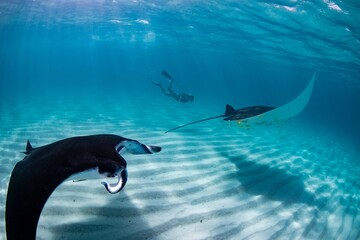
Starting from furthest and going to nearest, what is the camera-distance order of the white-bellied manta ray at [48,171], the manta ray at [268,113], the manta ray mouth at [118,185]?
the manta ray at [268,113], the manta ray mouth at [118,185], the white-bellied manta ray at [48,171]

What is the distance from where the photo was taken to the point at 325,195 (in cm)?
647

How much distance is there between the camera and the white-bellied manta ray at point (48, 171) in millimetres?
1792

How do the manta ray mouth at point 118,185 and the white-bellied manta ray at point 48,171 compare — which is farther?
the manta ray mouth at point 118,185

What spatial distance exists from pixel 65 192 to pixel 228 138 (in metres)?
7.27

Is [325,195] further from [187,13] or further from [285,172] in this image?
[187,13]

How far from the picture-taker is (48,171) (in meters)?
2.11

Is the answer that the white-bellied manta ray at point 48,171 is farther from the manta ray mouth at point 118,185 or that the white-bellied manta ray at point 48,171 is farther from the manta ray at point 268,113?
the manta ray at point 268,113

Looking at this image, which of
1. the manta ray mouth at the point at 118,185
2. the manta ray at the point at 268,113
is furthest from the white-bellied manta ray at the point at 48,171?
the manta ray at the point at 268,113

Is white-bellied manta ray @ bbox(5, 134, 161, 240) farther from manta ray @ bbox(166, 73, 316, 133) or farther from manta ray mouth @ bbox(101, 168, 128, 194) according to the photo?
manta ray @ bbox(166, 73, 316, 133)

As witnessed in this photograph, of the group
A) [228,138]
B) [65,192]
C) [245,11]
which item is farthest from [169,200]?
[245,11]

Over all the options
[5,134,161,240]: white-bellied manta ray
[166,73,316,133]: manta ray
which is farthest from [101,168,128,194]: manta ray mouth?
[166,73,316,133]: manta ray

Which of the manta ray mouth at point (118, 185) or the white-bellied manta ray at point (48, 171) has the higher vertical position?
the white-bellied manta ray at point (48, 171)

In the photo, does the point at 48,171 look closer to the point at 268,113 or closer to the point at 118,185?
the point at 118,185

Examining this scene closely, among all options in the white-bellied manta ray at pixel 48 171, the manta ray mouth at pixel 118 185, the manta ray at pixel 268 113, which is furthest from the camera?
the manta ray at pixel 268 113
